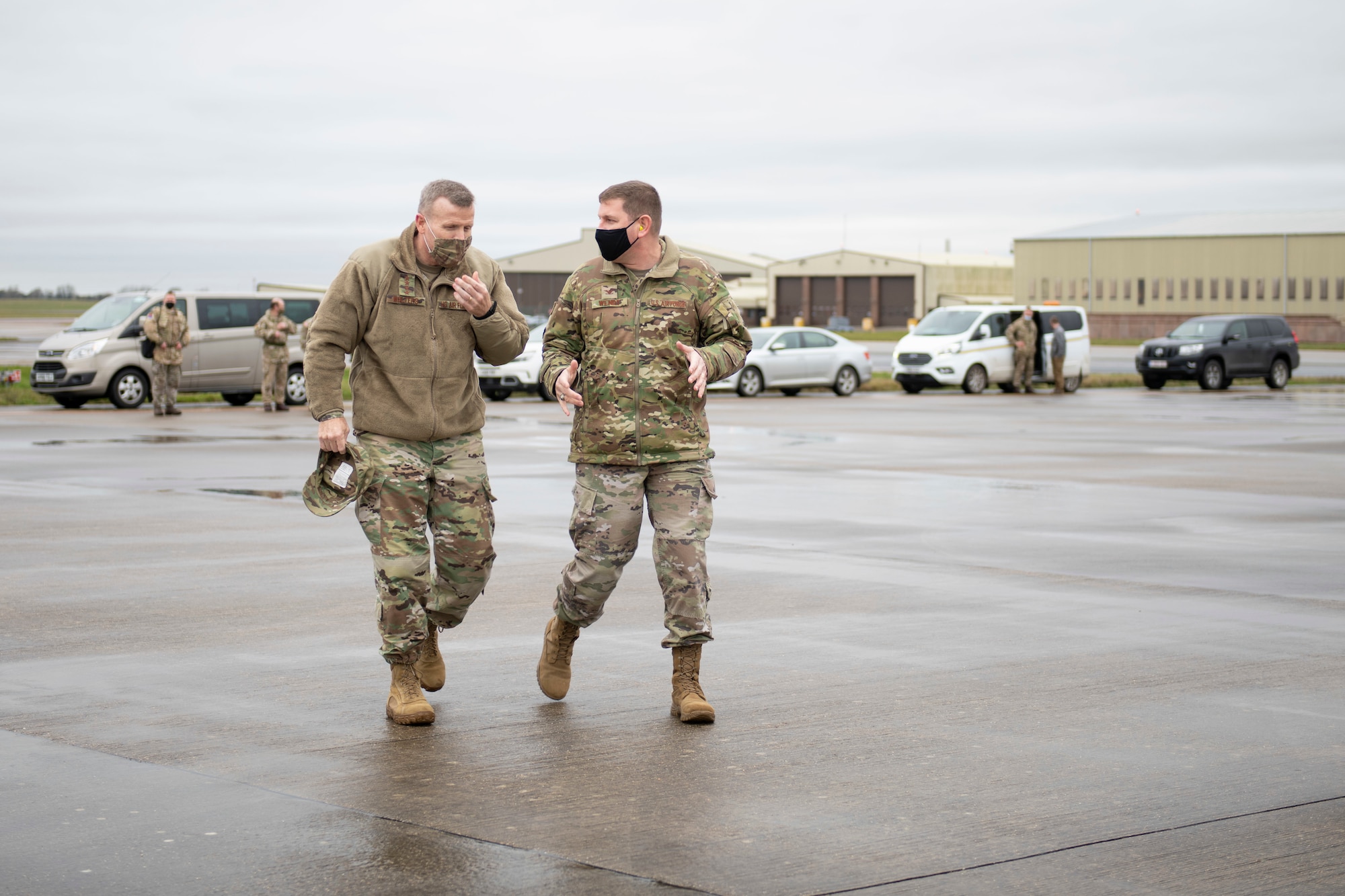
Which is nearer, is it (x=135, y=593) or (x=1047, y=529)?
(x=135, y=593)

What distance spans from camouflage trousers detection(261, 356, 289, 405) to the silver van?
1.22 meters

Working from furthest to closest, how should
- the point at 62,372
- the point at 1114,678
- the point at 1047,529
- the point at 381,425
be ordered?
the point at 62,372 < the point at 1047,529 < the point at 1114,678 < the point at 381,425

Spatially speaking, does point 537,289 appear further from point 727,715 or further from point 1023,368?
point 727,715

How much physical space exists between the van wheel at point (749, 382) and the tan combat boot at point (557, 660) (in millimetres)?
26507

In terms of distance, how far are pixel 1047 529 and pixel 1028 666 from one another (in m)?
4.84

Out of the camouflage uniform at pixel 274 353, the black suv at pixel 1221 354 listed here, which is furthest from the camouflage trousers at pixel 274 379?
the black suv at pixel 1221 354

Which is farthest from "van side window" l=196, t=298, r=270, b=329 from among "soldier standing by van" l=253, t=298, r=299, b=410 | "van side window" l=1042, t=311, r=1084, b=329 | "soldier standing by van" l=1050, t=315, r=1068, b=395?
"van side window" l=1042, t=311, r=1084, b=329

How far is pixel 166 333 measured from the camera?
24250 millimetres

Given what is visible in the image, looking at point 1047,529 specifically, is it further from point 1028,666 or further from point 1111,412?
point 1111,412

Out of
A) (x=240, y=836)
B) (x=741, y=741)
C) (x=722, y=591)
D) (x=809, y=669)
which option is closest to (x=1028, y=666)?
(x=809, y=669)

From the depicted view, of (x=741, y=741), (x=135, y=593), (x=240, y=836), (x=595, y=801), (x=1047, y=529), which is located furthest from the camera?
(x=1047, y=529)

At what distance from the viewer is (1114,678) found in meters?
6.62

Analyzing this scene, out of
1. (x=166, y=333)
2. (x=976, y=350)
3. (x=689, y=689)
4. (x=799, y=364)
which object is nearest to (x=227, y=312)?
(x=166, y=333)

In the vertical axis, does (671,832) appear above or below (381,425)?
below
